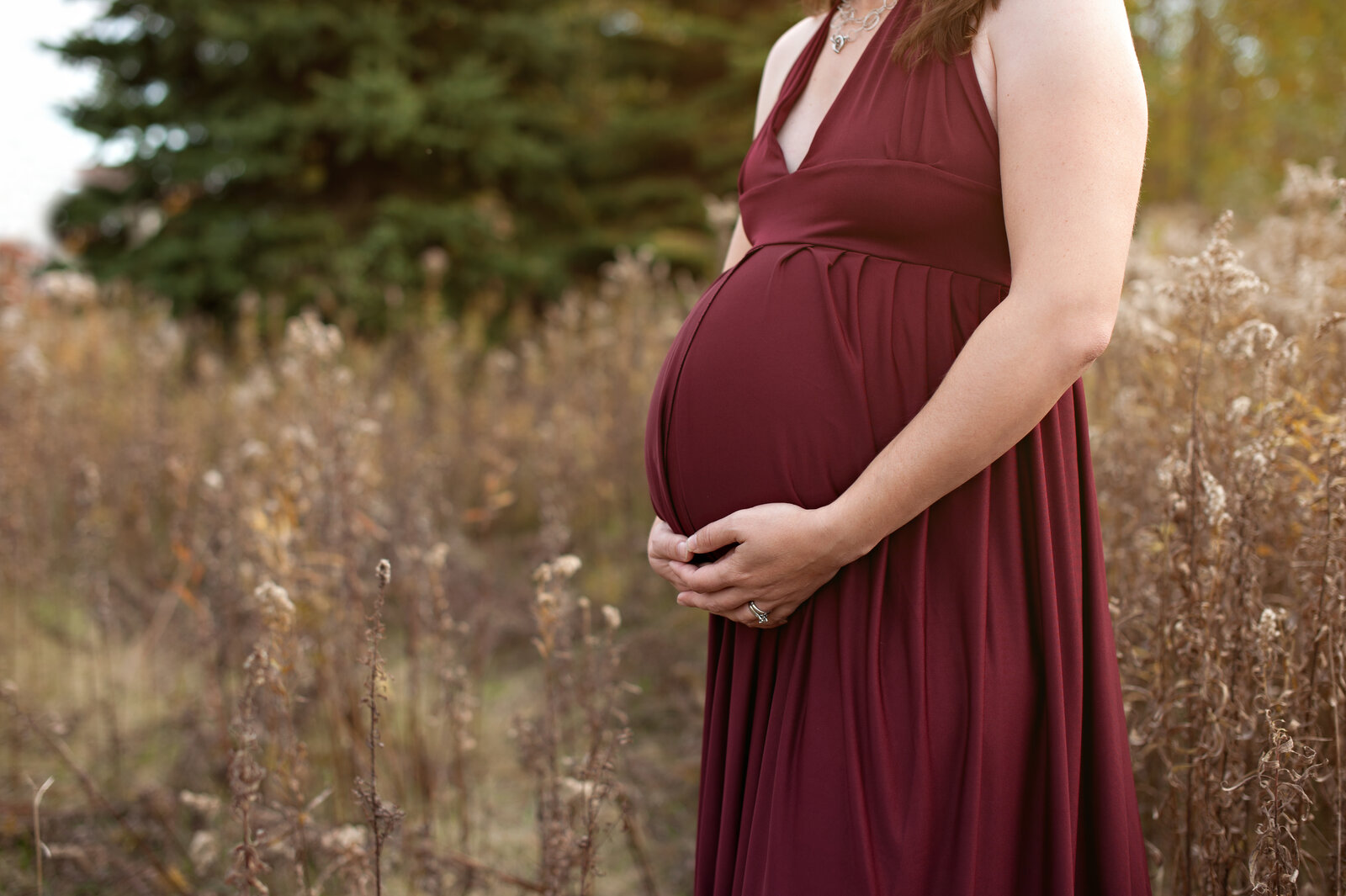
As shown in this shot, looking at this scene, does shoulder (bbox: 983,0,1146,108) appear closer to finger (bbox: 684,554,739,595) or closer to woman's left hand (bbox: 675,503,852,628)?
woman's left hand (bbox: 675,503,852,628)

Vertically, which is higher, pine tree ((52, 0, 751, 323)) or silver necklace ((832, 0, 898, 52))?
pine tree ((52, 0, 751, 323))

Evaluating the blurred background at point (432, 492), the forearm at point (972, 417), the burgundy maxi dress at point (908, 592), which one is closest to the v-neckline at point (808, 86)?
the burgundy maxi dress at point (908, 592)

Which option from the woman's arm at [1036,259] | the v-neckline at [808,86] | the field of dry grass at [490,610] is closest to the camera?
the woman's arm at [1036,259]

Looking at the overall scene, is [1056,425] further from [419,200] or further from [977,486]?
[419,200]

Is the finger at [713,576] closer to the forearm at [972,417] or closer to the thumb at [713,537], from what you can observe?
the thumb at [713,537]

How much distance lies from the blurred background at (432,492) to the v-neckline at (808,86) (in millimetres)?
746

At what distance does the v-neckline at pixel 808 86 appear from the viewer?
117 centimetres

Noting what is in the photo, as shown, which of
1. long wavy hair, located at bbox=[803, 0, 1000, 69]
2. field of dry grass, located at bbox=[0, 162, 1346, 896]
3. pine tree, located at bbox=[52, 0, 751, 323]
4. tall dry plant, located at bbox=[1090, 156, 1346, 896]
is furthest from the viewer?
pine tree, located at bbox=[52, 0, 751, 323]

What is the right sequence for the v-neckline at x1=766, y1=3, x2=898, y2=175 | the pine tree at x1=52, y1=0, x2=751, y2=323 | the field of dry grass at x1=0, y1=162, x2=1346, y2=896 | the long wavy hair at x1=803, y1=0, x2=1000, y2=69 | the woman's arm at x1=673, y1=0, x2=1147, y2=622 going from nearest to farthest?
the woman's arm at x1=673, y1=0, x2=1147, y2=622 → the long wavy hair at x1=803, y1=0, x2=1000, y2=69 → the v-neckline at x1=766, y1=3, x2=898, y2=175 → the field of dry grass at x1=0, y1=162, x2=1346, y2=896 → the pine tree at x1=52, y1=0, x2=751, y2=323

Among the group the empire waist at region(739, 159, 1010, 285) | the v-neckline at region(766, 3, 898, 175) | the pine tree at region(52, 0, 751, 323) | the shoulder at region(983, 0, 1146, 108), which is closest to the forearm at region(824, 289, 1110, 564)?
the empire waist at region(739, 159, 1010, 285)

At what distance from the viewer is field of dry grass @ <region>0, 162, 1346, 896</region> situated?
147cm

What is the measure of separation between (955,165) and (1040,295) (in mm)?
203

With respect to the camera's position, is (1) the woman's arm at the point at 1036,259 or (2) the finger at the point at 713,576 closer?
(1) the woman's arm at the point at 1036,259

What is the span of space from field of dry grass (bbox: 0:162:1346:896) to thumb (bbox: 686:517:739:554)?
1.38 feet
